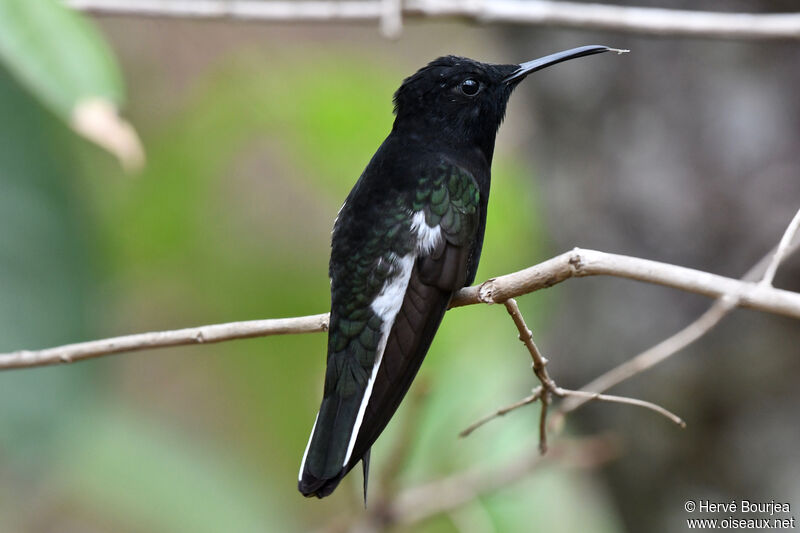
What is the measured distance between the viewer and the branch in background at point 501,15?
2.27 metres

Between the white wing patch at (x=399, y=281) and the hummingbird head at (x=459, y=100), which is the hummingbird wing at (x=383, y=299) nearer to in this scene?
the white wing patch at (x=399, y=281)

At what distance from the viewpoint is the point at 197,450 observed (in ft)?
12.0

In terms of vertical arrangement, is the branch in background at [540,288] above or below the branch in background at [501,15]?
below

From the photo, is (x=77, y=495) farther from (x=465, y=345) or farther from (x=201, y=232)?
(x=465, y=345)

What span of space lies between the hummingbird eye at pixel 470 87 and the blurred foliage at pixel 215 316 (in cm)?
73

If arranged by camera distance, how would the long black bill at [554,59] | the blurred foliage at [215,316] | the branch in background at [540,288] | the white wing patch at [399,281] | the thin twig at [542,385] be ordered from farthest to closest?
1. the blurred foliage at [215,316]
2. the long black bill at [554,59]
3. the white wing patch at [399,281]
4. the thin twig at [542,385]
5. the branch in background at [540,288]

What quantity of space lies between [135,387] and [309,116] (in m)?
1.70

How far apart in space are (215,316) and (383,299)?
1801 mm

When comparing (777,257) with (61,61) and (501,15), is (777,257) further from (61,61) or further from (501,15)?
(501,15)

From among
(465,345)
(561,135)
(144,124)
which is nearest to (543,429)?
(465,345)

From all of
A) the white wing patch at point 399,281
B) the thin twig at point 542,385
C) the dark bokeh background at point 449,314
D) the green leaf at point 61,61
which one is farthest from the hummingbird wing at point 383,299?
the green leaf at point 61,61

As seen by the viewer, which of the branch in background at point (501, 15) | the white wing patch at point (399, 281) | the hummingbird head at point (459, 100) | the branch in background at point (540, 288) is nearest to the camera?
the branch in background at point (540, 288)

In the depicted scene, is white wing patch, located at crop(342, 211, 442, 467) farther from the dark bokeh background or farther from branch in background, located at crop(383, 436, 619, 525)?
branch in background, located at crop(383, 436, 619, 525)

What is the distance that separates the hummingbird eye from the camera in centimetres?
217
